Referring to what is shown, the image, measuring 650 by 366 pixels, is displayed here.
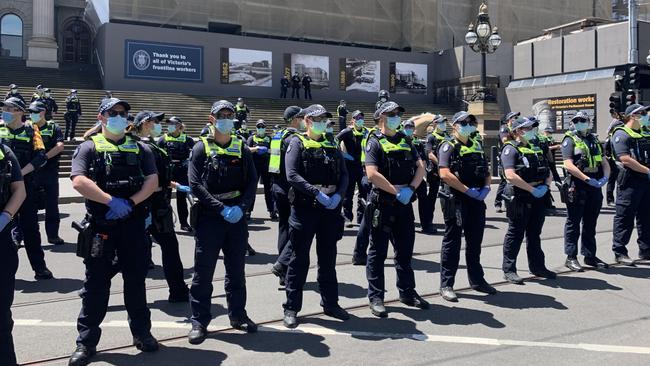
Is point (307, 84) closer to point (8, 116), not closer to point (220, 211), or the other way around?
point (8, 116)

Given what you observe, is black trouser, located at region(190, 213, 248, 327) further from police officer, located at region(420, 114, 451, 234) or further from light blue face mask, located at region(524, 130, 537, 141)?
police officer, located at region(420, 114, 451, 234)

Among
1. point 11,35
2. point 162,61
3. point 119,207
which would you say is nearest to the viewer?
point 119,207

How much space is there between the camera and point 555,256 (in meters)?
8.31

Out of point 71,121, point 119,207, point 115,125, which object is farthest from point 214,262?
point 71,121

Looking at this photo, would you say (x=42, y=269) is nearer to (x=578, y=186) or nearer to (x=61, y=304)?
(x=61, y=304)

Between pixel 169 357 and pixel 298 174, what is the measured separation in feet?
6.26

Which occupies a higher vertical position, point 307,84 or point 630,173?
point 307,84

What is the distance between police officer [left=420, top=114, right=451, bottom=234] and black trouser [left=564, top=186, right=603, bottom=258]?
3301 mm

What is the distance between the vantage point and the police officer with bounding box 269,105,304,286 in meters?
6.48

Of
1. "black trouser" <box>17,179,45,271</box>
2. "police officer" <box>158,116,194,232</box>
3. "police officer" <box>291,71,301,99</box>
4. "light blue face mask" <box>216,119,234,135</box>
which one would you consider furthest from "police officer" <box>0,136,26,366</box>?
"police officer" <box>291,71,301,99</box>

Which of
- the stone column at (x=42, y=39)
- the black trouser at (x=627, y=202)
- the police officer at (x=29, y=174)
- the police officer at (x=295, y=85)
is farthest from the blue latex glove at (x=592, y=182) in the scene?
the stone column at (x=42, y=39)

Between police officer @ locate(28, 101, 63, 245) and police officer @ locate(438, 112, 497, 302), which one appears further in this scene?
police officer @ locate(28, 101, 63, 245)

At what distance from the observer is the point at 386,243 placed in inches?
223

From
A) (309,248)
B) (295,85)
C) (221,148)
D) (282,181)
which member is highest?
(295,85)
